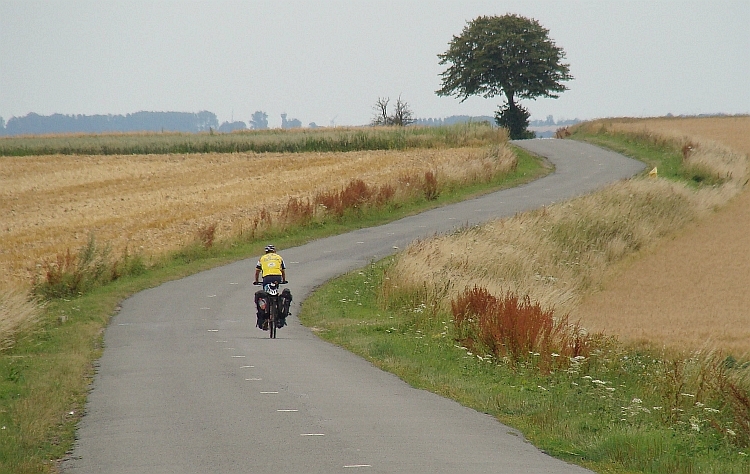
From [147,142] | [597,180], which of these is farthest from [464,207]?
[147,142]

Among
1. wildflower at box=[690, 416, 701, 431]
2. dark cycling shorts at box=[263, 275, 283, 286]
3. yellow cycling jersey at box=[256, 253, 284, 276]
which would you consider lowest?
wildflower at box=[690, 416, 701, 431]

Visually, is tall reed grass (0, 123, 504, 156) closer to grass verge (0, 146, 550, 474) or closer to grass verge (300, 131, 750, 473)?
grass verge (0, 146, 550, 474)

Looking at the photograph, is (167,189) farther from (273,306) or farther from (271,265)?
(273,306)

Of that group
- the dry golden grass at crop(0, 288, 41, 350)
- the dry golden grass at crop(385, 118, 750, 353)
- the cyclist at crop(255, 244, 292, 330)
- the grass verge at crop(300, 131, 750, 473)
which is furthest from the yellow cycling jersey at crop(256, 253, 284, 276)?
the dry golden grass at crop(0, 288, 41, 350)

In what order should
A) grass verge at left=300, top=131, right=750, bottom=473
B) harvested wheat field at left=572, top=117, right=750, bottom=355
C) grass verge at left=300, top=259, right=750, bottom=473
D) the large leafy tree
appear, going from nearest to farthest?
grass verge at left=300, top=259, right=750, bottom=473 → grass verge at left=300, top=131, right=750, bottom=473 → harvested wheat field at left=572, top=117, right=750, bottom=355 → the large leafy tree

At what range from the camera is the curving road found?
862 cm

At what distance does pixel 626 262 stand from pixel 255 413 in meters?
22.2

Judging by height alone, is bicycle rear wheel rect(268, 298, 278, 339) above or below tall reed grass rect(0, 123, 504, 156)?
below

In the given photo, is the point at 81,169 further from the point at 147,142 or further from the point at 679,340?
the point at 679,340

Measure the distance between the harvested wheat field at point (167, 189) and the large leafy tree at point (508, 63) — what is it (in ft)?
97.0

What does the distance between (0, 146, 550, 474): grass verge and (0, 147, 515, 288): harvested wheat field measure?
1.34 meters

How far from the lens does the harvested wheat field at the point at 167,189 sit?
34812 millimetres

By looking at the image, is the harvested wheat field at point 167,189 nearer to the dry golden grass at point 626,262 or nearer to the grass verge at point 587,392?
the dry golden grass at point 626,262

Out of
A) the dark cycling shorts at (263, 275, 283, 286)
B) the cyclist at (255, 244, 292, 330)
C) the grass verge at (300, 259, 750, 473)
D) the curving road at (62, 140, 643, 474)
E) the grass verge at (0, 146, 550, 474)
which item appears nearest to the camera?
the curving road at (62, 140, 643, 474)
